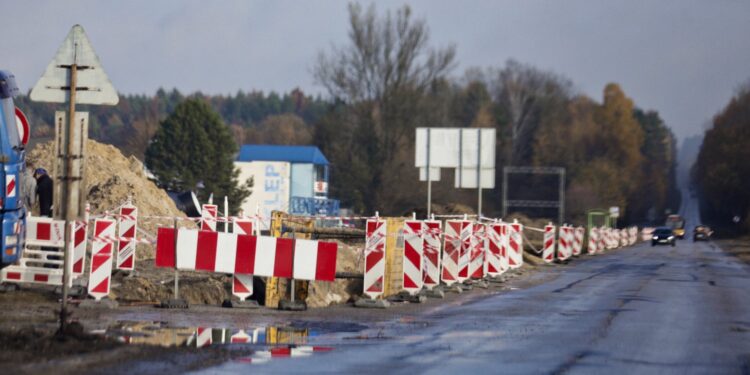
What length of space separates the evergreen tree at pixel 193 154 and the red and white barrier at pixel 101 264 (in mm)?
51362

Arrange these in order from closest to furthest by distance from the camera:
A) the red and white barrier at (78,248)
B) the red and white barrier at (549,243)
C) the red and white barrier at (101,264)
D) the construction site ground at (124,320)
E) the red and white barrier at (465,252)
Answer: the construction site ground at (124,320), the red and white barrier at (101,264), the red and white barrier at (78,248), the red and white barrier at (465,252), the red and white barrier at (549,243)

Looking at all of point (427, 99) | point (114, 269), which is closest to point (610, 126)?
point (427, 99)

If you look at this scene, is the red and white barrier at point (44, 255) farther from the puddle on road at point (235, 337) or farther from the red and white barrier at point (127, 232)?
the puddle on road at point (235, 337)

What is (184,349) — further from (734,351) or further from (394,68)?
(394,68)

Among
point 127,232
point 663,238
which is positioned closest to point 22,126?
point 127,232

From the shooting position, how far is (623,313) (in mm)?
16109

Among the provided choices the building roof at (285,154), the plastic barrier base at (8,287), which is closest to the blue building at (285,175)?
the building roof at (285,154)

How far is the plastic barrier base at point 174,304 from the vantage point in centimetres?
1550

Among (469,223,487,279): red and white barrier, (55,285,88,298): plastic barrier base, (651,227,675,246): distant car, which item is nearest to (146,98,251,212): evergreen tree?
(651,227,675,246): distant car

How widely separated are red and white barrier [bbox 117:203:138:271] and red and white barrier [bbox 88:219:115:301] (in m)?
1.48

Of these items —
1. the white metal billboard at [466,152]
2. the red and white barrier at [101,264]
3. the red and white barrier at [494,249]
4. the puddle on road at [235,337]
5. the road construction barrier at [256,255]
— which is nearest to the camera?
the puddle on road at [235,337]

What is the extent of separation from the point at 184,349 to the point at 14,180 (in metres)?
4.20

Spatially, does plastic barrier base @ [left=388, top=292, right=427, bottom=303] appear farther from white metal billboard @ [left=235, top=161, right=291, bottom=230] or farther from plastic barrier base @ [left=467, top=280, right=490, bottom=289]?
white metal billboard @ [left=235, top=161, right=291, bottom=230]

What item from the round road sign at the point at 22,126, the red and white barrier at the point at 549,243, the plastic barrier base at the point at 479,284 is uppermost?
the round road sign at the point at 22,126
